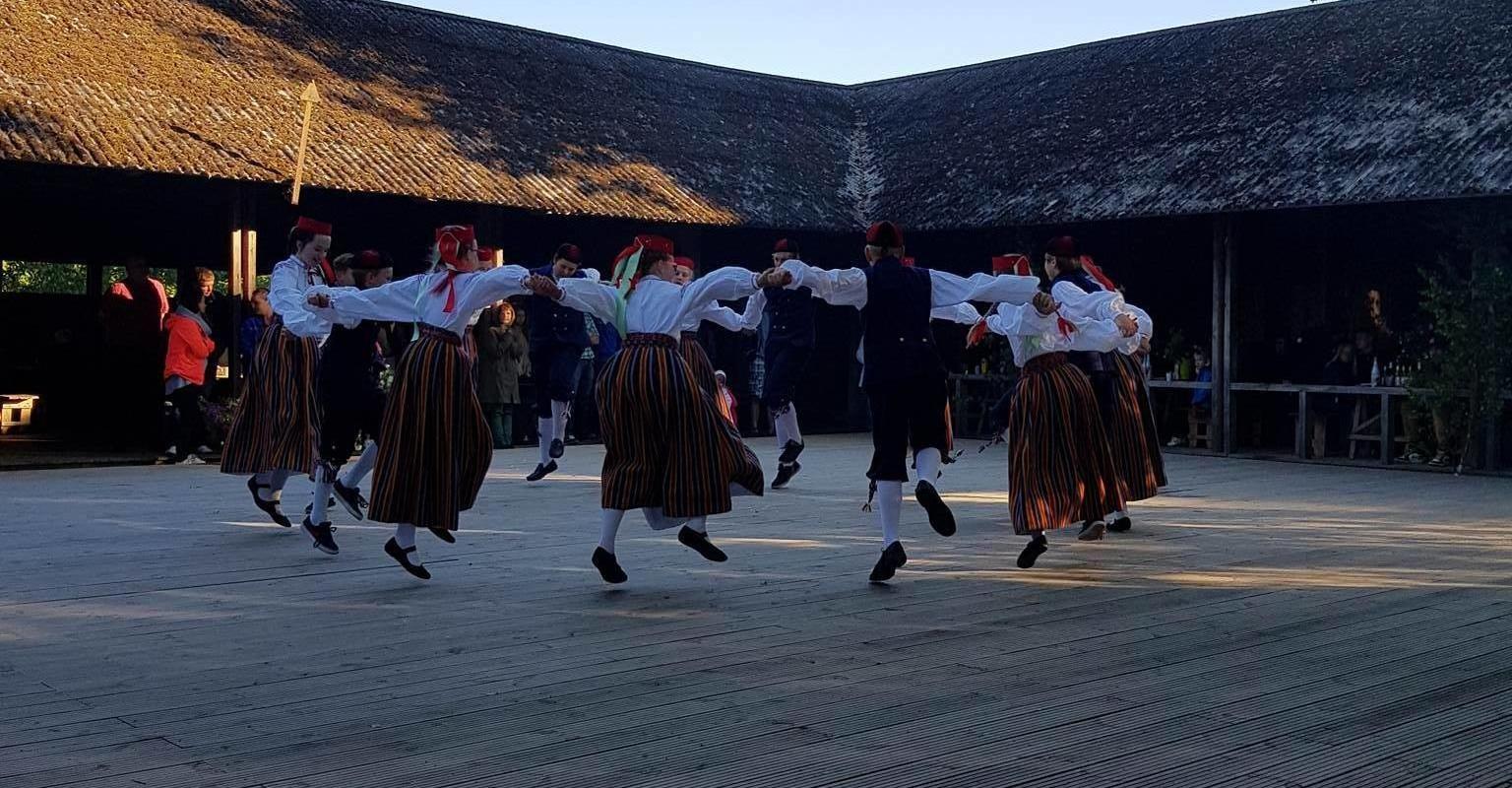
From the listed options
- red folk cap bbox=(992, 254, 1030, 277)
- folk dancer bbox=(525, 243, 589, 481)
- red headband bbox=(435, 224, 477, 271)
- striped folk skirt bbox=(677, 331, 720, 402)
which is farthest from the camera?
folk dancer bbox=(525, 243, 589, 481)

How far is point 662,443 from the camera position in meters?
6.31

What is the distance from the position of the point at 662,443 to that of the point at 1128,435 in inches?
119

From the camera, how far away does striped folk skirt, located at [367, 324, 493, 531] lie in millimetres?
6289

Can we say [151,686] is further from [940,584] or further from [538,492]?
[538,492]

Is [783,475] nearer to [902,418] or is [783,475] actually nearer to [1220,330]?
[902,418]

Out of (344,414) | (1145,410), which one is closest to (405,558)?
(344,414)

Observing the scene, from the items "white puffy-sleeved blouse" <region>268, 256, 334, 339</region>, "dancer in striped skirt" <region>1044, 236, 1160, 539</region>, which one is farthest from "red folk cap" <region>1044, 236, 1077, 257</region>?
"white puffy-sleeved blouse" <region>268, 256, 334, 339</region>

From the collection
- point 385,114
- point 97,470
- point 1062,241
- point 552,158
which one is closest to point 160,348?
point 97,470

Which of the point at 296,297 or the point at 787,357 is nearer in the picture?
the point at 296,297

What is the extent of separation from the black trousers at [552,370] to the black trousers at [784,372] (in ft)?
5.21

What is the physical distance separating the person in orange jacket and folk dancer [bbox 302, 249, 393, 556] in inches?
202

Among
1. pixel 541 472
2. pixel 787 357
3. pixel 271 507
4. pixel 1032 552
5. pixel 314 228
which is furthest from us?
pixel 541 472

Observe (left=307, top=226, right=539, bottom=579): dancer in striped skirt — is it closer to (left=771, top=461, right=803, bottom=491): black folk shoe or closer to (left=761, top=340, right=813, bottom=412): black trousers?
(left=771, top=461, right=803, bottom=491): black folk shoe

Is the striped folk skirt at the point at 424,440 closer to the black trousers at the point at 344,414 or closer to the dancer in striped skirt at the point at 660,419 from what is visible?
the dancer in striped skirt at the point at 660,419
